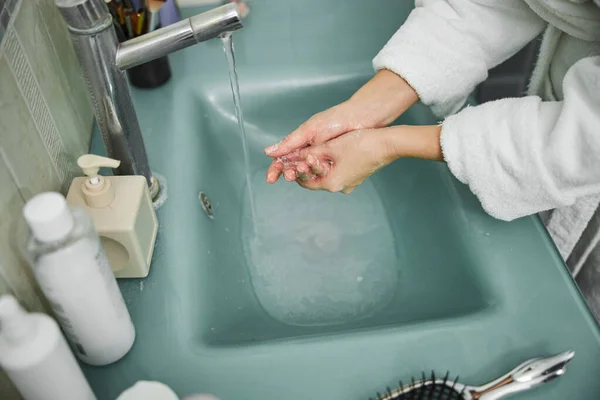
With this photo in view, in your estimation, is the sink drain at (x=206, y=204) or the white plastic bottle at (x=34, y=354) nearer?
the white plastic bottle at (x=34, y=354)

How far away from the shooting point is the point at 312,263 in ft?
2.67

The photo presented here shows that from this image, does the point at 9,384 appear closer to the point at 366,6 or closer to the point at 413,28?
the point at 413,28

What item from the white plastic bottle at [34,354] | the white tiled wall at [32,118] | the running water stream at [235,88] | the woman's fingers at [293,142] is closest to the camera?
the white plastic bottle at [34,354]

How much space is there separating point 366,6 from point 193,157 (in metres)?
0.41

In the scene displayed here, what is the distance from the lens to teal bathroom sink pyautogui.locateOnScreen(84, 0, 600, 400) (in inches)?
20.9

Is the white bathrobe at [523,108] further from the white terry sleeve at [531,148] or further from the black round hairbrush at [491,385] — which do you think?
the black round hairbrush at [491,385]

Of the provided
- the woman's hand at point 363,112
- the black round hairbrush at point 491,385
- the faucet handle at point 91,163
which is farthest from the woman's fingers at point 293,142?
the black round hairbrush at point 491,385

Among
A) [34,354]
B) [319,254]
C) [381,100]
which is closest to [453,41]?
[381,100]

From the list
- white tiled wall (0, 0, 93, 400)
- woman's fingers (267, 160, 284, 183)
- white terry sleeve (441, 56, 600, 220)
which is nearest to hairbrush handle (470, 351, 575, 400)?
white terry sleeve (441, 56, 600, 220)

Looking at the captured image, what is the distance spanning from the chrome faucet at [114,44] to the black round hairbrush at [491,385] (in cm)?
36

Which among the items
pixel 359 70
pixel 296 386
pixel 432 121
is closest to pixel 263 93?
pixel 359 70

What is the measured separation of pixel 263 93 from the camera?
35.6 inches

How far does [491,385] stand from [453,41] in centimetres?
42

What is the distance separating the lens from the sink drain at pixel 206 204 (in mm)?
723
